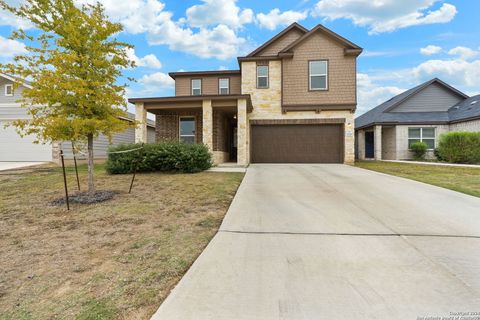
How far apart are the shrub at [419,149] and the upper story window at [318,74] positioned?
28.9 feet

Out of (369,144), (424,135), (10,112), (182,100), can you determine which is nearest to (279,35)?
(182,100)

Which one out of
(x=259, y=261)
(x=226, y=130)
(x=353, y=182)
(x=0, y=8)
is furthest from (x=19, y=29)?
(x=226, y=130)

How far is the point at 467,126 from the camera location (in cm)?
1678

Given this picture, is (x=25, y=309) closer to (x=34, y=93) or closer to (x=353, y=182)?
(x=34, y=93)

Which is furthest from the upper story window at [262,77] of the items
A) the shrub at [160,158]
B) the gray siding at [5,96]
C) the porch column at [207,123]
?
the gray siding at [5,96]

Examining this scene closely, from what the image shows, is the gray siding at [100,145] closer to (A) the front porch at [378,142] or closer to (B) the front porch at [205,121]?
(B) the front porch at [205,121]

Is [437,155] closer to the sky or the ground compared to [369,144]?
closer to the ground

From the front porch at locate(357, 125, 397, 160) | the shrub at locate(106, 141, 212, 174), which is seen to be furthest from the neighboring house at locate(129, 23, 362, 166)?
the front porch at locate(357, 125, 397, 160)

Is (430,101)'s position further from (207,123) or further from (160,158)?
(160,158)

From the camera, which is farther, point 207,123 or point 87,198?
point 207,123

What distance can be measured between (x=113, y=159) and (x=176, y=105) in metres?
4.70

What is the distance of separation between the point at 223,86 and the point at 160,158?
8423 mm

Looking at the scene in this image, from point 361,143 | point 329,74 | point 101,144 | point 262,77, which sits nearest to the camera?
point 329,74

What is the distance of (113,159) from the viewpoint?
32.2ft
